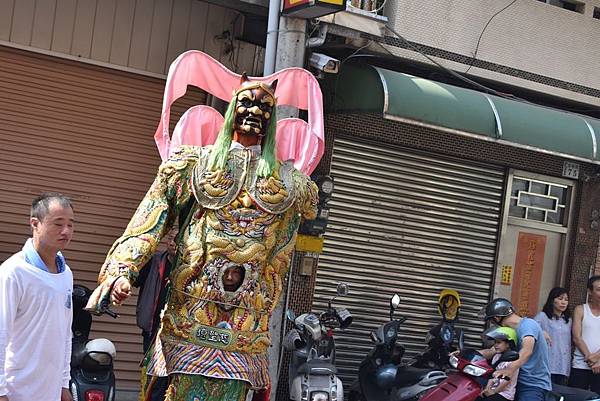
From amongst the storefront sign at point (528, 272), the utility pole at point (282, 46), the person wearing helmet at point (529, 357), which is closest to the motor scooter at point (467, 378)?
the person wearing helmet at point (529, 357)

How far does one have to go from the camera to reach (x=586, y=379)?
36.2 ft

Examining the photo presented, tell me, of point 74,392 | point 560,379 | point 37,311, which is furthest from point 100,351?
point 560,379

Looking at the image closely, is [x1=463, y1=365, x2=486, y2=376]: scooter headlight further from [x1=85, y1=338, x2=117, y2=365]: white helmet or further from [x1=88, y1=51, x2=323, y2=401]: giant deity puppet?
[x1=88, y1=51, x2=323, y2=401]: giant deity puppet

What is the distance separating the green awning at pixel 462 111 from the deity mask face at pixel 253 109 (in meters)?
4.21

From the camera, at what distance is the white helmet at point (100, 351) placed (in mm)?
7172

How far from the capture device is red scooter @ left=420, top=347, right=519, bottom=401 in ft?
28.1

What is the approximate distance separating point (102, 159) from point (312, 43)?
2.28 m

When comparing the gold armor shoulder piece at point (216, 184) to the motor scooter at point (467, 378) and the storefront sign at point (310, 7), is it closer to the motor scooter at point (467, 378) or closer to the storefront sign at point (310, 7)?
the storefront sign at point (310, 7)

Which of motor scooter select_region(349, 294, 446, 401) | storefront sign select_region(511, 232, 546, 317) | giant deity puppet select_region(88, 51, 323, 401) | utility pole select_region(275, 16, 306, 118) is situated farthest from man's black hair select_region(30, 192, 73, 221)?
storefront sign select_region(511, 232, 546, 317)

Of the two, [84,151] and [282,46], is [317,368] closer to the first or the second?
[282,46]

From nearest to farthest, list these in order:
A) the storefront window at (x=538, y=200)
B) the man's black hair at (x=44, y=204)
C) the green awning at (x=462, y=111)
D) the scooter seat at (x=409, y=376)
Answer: the man's black hair at (x=44, y=204)
the scooter seat at (x=409, y=376)
the green awning at (x=462, y=111)
the storefront window at (x=538, y=200)

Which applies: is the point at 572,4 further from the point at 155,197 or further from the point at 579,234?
the point at 155,197

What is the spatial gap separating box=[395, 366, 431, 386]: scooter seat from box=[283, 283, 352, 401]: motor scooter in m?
0.72

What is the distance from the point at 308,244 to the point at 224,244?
504 centimetres
